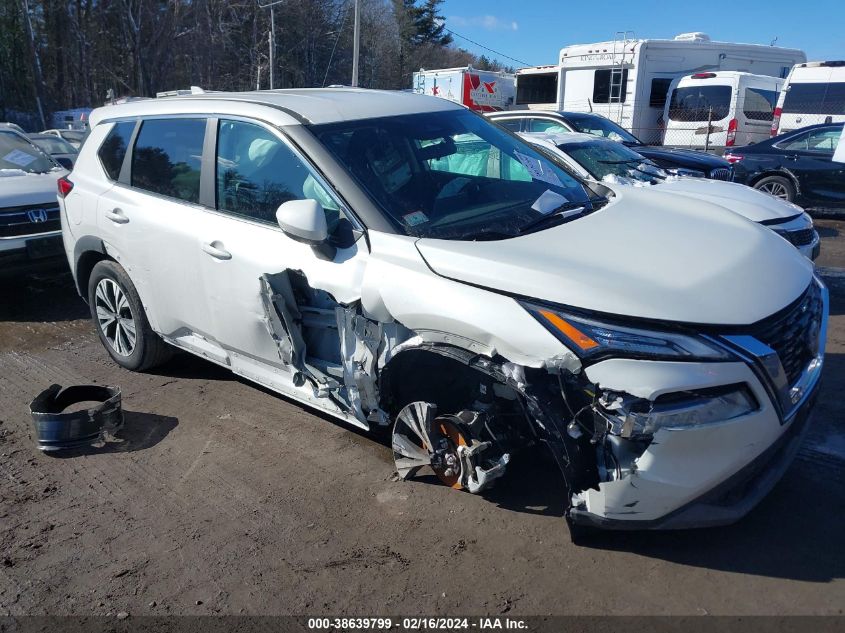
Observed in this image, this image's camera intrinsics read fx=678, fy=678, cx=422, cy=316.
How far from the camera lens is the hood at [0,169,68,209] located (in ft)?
21.1

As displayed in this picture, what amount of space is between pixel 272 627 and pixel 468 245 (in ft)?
5.57

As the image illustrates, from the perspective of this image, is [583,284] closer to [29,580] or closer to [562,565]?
[562,565]

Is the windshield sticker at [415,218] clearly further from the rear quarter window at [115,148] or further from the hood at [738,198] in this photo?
the hood at [738,198]

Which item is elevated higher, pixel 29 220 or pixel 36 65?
pixel 36 65

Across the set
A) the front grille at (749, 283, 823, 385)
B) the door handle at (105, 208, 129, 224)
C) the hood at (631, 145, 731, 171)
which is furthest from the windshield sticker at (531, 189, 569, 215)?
the hood at (631, 145, 731, 171)

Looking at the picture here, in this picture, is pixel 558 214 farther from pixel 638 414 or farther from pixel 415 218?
pixel 638 414

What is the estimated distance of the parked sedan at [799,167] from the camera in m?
10.2

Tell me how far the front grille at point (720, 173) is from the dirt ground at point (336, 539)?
5871 millimetres

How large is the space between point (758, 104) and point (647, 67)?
122 inches

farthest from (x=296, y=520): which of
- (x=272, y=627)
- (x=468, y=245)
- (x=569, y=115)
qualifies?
(x=569, y=115)

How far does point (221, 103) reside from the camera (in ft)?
13.0

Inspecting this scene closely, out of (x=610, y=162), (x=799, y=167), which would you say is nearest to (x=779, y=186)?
(x=799, y=167)

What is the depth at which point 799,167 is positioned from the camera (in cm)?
1039

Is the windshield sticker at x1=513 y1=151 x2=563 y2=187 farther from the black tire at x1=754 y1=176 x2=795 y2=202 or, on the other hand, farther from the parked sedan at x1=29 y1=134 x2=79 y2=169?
the parked sedan at x1=29 y1=134 x2=79 y2=169
